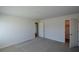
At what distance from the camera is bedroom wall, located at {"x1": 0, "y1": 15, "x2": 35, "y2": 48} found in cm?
573

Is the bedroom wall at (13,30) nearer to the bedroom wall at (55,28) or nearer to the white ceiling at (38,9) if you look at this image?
the white ceiling at (38,9)

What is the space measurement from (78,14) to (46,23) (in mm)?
4241

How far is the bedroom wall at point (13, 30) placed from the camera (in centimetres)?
573

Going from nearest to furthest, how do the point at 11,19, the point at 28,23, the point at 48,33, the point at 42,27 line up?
the point at 11,19, the point at 28,23, the point at 48,33, the point at 42,27

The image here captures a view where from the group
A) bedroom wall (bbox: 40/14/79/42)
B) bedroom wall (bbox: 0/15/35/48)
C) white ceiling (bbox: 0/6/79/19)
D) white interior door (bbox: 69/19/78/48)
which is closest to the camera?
white ceiling (bbox: 0/6/79/19)

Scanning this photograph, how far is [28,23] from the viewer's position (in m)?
8.52

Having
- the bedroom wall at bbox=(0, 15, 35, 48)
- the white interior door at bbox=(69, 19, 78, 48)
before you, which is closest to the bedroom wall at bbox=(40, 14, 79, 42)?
the white interior door at bbox=(69, 19, 78, 48)

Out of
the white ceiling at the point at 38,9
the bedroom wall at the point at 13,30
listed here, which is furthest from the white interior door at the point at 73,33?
the bedroom wall at the point at 13,30

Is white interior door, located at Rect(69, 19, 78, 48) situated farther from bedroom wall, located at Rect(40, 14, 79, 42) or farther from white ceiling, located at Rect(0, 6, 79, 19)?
white ceiling, located at Rect(0, 6, 79, 19)

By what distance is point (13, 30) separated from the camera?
665 cm
